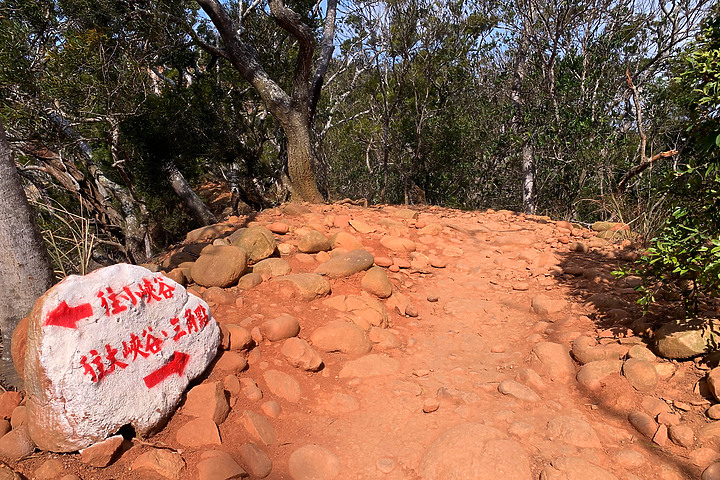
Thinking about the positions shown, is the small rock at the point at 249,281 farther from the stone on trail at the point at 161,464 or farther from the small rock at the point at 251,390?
the stone on trail at the point at 161,464

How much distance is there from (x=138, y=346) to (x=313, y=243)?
2.30m

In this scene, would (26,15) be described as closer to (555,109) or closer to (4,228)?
(4,228)

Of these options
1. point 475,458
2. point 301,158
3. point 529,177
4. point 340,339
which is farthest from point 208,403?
point 529,177

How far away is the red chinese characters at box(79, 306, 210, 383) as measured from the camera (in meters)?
2.07

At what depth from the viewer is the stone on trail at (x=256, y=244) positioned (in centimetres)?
398

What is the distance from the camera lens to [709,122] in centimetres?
260

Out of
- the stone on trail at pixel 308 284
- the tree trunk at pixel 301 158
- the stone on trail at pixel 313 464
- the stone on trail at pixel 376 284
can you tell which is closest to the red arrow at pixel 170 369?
the stone on trail at pixel 313 464

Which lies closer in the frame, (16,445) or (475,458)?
(16,445)

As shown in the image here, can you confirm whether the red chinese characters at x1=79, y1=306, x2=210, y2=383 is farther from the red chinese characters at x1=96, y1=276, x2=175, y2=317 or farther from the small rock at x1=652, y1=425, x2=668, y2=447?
the small rock at x1=652, y1=425, x2=668, y2=447

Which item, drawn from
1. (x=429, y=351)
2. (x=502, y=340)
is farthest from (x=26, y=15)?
(x=502, y=340)

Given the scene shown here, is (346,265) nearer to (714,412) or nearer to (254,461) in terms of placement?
(254,461)

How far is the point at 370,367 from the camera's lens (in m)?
3.11

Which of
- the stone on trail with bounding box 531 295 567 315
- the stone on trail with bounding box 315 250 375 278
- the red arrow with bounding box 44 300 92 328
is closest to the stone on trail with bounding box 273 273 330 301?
the stone on trail with bounding box 315 250 375 278

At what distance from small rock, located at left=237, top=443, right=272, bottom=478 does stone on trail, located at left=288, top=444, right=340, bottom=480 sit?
126 mm
